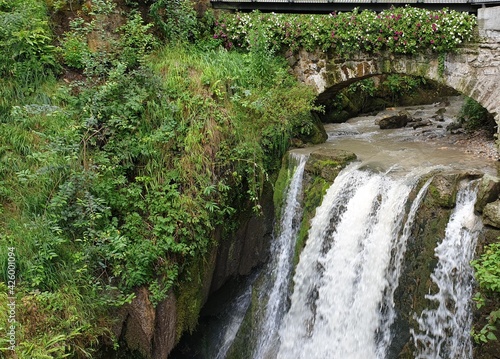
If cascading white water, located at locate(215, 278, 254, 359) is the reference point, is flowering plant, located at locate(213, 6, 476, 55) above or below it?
above

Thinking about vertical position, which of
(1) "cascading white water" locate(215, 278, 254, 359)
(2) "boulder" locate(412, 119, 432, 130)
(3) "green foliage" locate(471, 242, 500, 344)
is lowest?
(1) "cascading white water" locate(215, 278, 254, 359)

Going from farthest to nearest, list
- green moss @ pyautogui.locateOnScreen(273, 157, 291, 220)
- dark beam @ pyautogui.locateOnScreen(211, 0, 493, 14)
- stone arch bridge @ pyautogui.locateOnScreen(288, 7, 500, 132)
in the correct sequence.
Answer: dark beam @ pyautogui.locateOnScreen(211, 0, 493, 14)
green moss @ pyautogui.locateOnScreen(273, 157, 291, 220)
stone arch bridge @ pyautogui.locateOnScreen(288, 7, 500, 132)

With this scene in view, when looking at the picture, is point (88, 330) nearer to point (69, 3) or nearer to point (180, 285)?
point (180, 285)

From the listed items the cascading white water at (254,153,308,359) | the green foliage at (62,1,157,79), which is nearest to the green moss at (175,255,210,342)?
the cascading white water at (254,153,308,359)

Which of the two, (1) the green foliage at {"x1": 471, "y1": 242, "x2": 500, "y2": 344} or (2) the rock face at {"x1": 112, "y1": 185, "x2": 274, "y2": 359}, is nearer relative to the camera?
(1) the green foliage at {"x1": 471, "y1": 242, "x2": 500, "y2": 344}

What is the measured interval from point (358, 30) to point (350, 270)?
3.94 meters

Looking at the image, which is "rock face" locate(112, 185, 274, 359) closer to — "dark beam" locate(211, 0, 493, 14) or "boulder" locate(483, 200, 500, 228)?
"boulder" locate(483, 200, 500, 228)

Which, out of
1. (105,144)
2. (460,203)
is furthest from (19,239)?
(460,203)

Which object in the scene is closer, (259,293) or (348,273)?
(348,273)

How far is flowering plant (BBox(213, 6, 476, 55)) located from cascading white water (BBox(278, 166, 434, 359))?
89.5 inches

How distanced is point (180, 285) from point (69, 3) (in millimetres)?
4913

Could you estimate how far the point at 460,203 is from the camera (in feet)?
18.8

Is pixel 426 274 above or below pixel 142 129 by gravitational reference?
below

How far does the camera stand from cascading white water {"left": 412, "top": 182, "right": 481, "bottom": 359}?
17.4 ft
